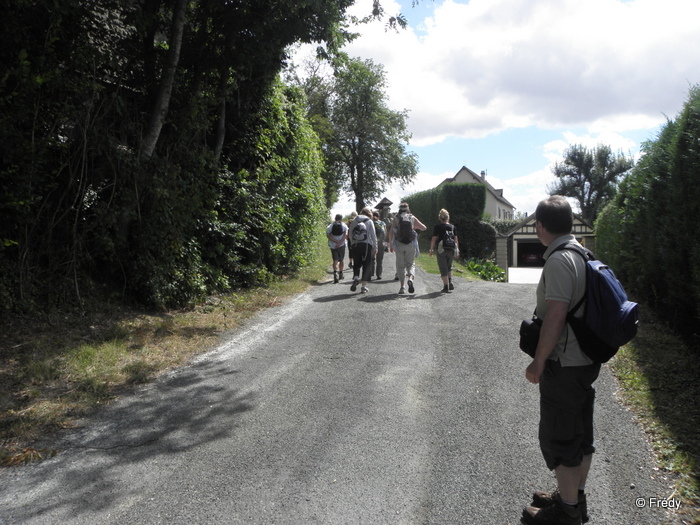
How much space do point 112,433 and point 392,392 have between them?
2.54m

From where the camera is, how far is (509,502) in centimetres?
330

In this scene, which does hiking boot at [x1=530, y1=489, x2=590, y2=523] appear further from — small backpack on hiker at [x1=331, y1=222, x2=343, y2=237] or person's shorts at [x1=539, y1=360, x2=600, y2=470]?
small backpack on hiker at [x1=331, y1=222, x2=343, y2=237]

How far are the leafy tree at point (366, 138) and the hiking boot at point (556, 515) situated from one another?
4567 centimetres

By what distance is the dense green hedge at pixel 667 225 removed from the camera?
580 centimetres

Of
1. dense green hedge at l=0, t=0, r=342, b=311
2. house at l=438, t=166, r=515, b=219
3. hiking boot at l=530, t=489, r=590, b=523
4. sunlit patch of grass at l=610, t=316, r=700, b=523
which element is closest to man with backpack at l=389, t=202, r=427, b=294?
dense green hedge at l=0, t=0, r=342, b=311

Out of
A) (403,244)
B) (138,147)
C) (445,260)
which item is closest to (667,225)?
(445,260)

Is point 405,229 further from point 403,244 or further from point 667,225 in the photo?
point 667,225

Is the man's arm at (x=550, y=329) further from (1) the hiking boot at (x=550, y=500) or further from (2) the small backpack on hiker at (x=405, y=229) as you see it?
(2) the small backpack on hiker at (x=405, y=229)

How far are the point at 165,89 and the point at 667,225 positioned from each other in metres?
7.46

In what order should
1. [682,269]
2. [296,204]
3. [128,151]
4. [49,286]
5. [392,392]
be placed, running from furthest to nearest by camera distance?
[296,204] → [128,151] → [49,286] → [682,269] → [392,392]

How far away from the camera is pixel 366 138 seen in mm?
47875

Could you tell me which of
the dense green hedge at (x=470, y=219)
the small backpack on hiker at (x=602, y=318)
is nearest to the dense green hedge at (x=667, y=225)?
the small backpack on hiker at (x=602, y=318)

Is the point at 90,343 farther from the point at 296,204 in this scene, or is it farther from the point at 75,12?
the point at 296,204

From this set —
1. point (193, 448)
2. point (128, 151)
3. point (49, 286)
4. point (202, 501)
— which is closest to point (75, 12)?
point (128, 151)
